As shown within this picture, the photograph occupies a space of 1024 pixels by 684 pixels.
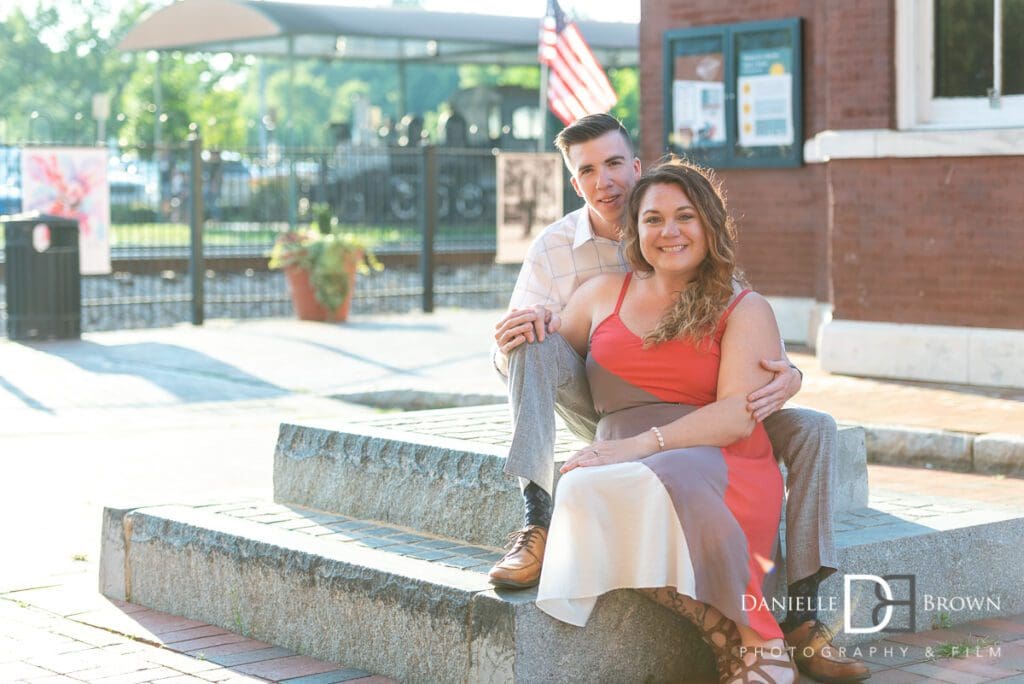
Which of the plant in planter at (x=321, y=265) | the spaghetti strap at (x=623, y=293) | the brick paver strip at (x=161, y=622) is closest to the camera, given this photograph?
the spaghetti strap at (x=623, y=293)

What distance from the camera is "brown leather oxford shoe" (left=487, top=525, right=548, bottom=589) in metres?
4.28

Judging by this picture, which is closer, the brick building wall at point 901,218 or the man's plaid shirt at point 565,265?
the man's plaid shirt at point 565,265

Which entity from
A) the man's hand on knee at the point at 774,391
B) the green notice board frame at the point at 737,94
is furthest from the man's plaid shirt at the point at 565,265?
the green notice board frame at the point at 737,94

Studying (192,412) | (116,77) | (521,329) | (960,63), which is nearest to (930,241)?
(960,63)

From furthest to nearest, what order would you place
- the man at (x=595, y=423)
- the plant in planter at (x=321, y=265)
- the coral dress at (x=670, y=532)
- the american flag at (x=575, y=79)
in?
the american flag at (x=575, y=79)
the plant in planter at (x=321, y=265)
the man at (x=595, y=423)
the coral dress at (x=670, y=532)

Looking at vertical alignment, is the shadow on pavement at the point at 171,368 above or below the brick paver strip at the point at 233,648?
above

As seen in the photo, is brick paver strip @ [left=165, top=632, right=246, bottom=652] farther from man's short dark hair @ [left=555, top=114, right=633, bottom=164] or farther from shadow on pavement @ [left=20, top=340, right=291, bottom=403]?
shadow on pavement @ [left=20, top=340, right=291, bottom=403]

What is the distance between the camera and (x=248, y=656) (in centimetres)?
484

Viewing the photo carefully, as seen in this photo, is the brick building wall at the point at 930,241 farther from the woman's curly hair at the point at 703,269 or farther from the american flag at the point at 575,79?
the american flag at the point at 575,79

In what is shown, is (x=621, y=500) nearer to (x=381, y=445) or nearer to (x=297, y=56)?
(x=381, y=445)

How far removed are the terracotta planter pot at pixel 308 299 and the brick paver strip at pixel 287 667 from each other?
11.7 m

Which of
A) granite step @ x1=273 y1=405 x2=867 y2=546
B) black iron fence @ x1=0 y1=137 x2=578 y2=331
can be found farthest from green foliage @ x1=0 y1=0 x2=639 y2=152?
granite step @ x1=273 y1=405 x2=867 y2=546

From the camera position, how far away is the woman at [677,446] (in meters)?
4.16

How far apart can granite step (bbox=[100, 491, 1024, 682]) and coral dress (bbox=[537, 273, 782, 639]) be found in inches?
4.6
